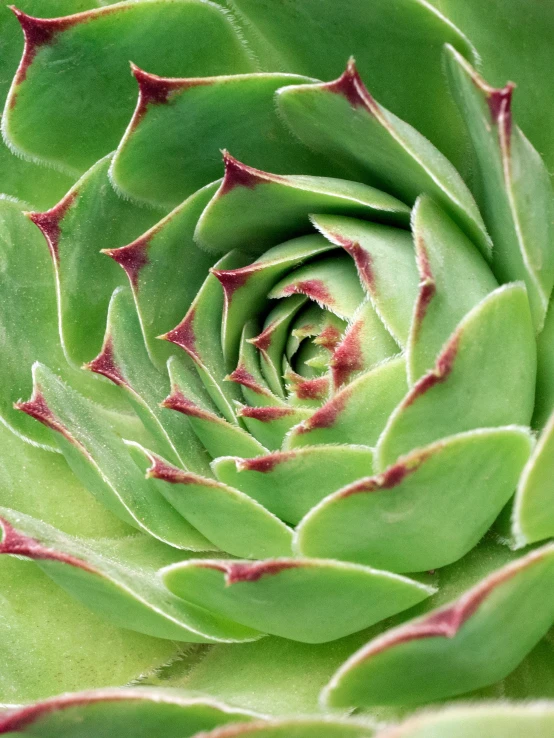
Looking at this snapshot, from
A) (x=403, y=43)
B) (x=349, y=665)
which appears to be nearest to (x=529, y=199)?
(x=403, y=43)

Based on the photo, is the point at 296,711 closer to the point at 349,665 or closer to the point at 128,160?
the point at 349,665

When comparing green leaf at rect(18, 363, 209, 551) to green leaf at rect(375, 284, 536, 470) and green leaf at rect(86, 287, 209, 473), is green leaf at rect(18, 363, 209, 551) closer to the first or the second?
green leaf at rect(86, 287, 209, 473)

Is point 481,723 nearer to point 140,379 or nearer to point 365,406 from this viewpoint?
point 365,406

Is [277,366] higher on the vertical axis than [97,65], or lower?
lower

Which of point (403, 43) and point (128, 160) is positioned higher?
point (403, 43)

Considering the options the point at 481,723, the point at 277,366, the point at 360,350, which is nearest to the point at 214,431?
the point at 277,366

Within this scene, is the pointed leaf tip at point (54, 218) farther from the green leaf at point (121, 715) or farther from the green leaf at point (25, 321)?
the green leaf at point (121, 715)

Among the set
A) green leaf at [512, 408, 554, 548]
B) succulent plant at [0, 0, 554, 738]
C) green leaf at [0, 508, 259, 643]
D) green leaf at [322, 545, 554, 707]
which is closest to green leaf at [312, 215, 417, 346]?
succulent plant at [0, 0, 554, 738]
